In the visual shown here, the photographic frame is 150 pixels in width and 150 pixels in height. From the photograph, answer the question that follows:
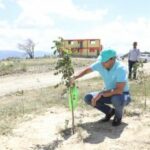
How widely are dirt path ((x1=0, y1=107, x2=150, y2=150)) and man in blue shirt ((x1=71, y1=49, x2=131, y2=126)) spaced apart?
1.15 ft

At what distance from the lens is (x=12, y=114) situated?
9.92m

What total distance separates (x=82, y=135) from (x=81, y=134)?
38 millimetres

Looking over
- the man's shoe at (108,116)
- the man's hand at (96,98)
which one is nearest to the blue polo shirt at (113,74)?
the man's hand at (96,98)

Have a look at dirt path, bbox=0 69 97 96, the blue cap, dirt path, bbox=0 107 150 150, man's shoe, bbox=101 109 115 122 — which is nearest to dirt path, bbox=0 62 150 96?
dirt path, bbox=0 69 97 96

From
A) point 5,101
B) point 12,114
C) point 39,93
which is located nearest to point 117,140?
point 12,114

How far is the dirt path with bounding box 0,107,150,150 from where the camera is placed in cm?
749

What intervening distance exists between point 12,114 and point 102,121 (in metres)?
2.02

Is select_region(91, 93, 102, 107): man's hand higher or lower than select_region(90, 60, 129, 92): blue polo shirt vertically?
lower

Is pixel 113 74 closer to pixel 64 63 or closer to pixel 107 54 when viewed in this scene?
pixel 107 54

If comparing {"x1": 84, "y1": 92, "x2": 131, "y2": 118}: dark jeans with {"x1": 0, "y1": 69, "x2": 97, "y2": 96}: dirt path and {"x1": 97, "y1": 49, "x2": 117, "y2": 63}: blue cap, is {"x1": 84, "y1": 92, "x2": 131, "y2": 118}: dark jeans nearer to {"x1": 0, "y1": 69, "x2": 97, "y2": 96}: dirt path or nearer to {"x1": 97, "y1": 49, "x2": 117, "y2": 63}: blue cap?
{"x1": 97, "y1": 49, "x2": 117, "y2": 63}: blue cap

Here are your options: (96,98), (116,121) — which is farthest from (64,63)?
(116,121)

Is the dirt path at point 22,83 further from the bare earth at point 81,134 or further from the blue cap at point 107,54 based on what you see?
the blue cap at point 107,54

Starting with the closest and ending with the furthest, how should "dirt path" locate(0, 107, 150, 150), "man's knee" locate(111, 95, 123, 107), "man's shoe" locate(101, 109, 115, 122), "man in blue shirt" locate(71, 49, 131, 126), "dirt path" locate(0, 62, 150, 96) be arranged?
"dirt path" locate(0, 107, 150, 150) < "man in blue shirt" locate(71, 49, 131, 126) < "man's knee" locate(111, 95, 123, 107) < "man's shoe" locate(101, 109, 115, 122) < "dirt path" locate(0, 62, 150, 96)

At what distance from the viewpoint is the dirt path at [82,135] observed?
749cm
